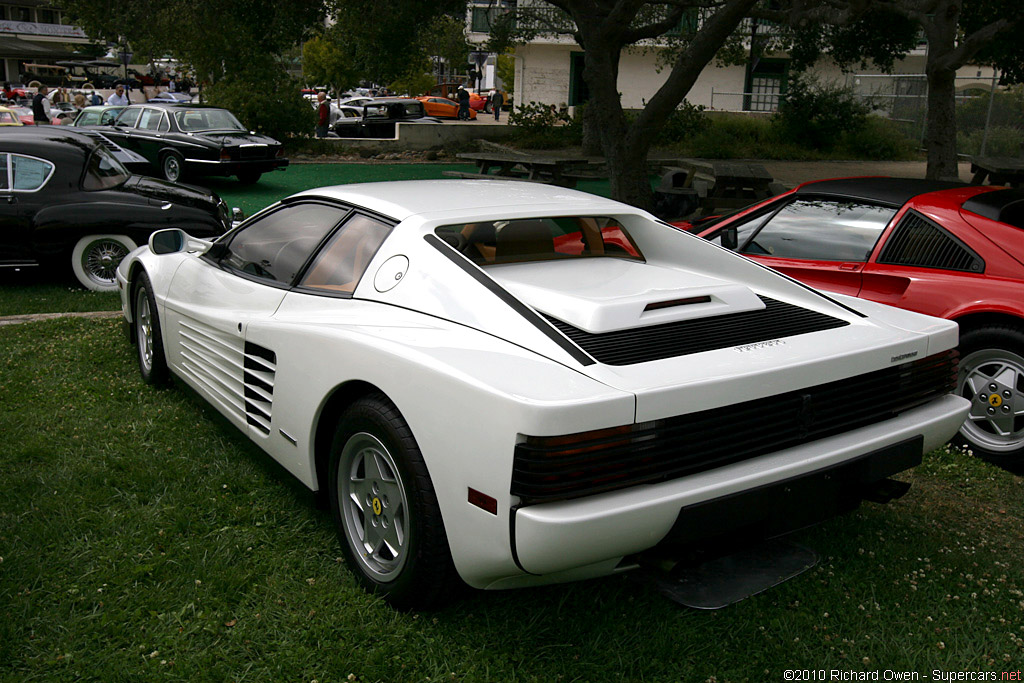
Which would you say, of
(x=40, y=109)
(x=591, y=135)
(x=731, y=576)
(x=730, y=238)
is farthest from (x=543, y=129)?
(x=731, y=576)

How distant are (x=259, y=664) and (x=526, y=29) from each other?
24342 millimetres

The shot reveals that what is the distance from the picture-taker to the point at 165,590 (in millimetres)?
3180

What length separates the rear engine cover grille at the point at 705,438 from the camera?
2463 mm

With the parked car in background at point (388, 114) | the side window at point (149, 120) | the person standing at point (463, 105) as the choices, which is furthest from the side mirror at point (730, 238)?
the person standing at point (463, 105)

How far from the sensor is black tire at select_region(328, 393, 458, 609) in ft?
9.18

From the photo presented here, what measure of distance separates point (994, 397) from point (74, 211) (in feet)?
23.8

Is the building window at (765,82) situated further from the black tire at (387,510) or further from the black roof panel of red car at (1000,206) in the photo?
the black tire at (387,510)

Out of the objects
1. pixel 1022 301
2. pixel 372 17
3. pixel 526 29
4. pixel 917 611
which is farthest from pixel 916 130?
pixel 917 611

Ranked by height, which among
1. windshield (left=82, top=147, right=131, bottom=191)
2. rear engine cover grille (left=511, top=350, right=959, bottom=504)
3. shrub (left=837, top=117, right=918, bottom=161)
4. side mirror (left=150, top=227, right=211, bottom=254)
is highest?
shrub (left=837, top=117, right=918, bottom=161)

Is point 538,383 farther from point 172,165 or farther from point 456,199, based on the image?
point 172,165

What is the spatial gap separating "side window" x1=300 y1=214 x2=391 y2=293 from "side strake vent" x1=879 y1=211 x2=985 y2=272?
3.00 metres

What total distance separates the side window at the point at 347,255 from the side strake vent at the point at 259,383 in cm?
35

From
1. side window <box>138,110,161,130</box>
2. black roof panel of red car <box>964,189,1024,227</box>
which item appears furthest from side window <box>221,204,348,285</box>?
side window <box>138,110,161,130</box>

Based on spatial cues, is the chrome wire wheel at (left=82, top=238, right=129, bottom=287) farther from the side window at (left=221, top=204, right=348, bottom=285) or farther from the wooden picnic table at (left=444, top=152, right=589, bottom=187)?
the wooden picnic table at (left=444, top=152, right=589, bottom=187)
